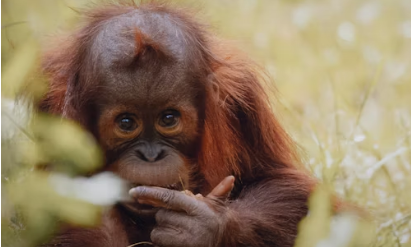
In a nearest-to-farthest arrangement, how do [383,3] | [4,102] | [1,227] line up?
[1,227] → [4,102] → [383,3]

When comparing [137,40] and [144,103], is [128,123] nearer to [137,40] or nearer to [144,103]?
[144,103]

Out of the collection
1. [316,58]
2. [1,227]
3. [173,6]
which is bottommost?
[1,227]

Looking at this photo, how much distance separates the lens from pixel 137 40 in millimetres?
2822

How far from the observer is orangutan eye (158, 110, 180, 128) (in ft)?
9.54

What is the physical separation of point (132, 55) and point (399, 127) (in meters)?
1.96

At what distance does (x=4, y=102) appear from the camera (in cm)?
256

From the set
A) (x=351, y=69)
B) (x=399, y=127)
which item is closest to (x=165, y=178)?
(x=399, y=127)

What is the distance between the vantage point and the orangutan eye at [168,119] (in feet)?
9.54

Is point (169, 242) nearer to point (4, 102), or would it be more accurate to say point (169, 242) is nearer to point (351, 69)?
point (4, 102)

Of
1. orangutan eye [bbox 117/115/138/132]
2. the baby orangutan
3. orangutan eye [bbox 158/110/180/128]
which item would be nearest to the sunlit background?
the baby orangutan

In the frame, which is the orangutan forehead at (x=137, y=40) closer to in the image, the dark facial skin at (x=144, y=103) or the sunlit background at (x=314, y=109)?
the dark facial skin at (x=144, y=103)

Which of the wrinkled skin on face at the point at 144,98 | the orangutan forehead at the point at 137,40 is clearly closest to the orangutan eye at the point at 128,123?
the wrinkled skin on face at the point at 144,98

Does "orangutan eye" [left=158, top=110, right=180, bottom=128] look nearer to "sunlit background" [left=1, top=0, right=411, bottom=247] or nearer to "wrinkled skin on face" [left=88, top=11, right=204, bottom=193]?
"wrinkled skin on face" [left=88, top=11, right=204, bottom=193]

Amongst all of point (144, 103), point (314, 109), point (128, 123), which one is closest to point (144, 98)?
point (144, 103)
